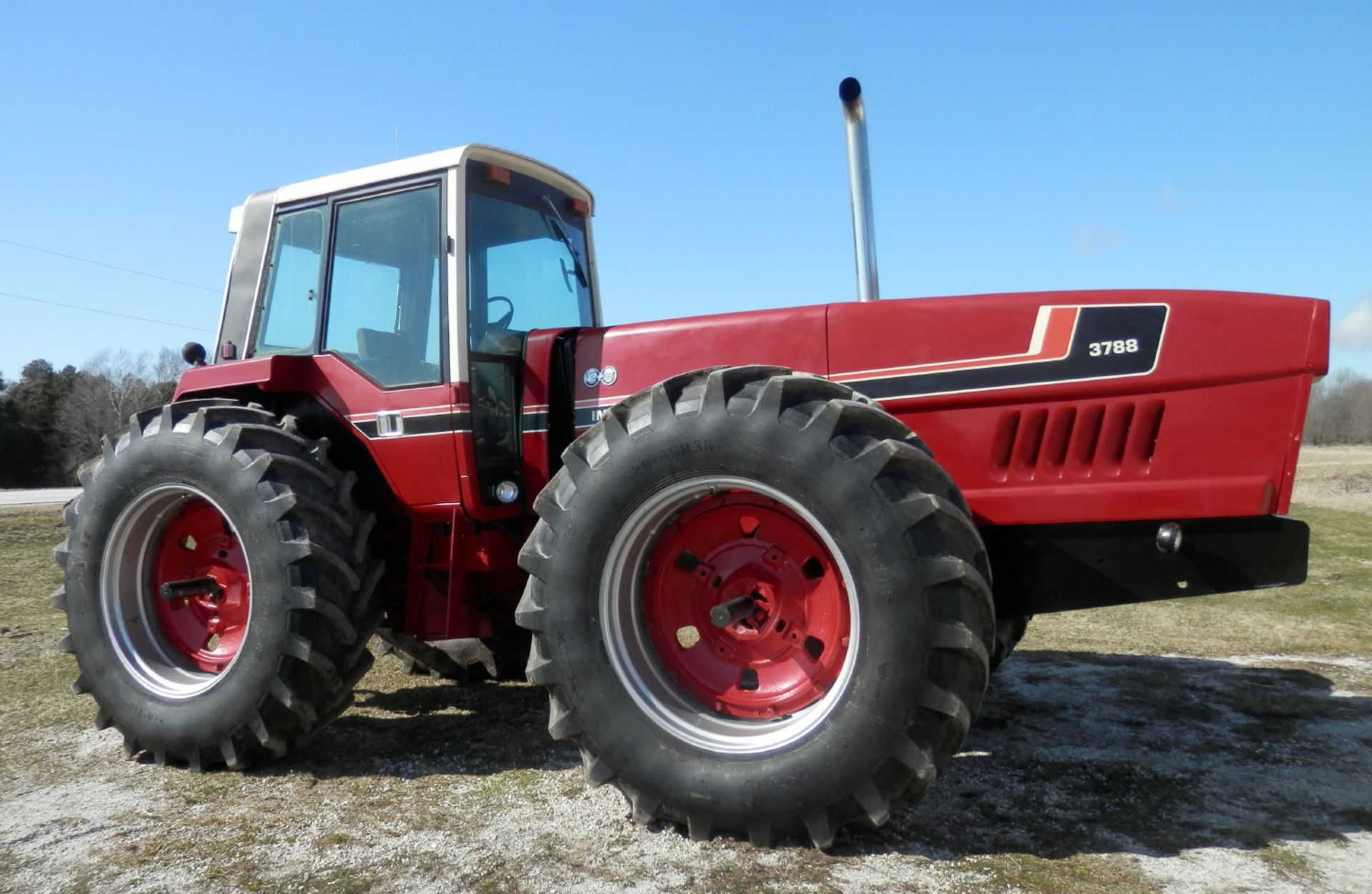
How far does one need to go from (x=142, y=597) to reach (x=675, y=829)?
2.63 metres

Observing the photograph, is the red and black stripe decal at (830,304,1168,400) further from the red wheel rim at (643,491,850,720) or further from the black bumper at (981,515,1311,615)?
the red wheel rim at (643,491,850,720)

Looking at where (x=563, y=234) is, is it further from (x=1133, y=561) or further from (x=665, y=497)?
(x=1133, y=561)

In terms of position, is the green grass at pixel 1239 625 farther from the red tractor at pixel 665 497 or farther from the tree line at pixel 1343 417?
the tree line at pixel 1343 417

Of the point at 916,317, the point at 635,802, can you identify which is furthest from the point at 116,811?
the point at 916,317

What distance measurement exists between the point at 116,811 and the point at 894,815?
262cm

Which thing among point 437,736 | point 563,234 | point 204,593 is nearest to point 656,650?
point 437,736

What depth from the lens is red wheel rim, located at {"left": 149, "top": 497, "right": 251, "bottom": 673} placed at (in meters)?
4.10

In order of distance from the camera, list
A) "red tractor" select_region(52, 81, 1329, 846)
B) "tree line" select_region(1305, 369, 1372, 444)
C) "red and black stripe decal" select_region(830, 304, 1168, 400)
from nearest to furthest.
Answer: "red tractor" select_region(52, 81, 1329, 846) < "red and black stripe decal" select_region(830, 304, 1168, 400) < "tree line" select_region(1305, 369, 1372, 444)

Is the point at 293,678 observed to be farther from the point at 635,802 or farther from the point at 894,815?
the point at 894,815

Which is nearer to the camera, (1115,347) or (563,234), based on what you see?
(1115,347)

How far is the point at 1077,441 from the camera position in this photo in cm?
312

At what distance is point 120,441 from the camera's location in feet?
13.1

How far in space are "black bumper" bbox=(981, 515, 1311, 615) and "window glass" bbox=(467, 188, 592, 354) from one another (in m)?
2.20

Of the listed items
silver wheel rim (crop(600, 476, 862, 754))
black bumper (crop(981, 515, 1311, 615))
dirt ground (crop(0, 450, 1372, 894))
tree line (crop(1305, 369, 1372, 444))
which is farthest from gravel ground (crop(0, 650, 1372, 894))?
tree line (crop(1305, 369, 1372, 444))
